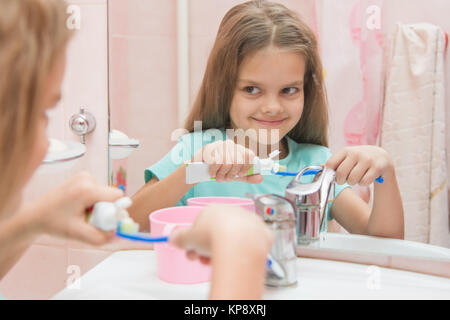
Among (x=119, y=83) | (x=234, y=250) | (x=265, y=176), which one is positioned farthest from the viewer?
(x=119, y=83)

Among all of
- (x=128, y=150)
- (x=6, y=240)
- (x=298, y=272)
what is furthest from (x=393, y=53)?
(x=6, y=240)

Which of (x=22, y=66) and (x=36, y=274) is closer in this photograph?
(x=22, y=66)

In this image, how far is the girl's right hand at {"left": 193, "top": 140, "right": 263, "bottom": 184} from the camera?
707 millimetres

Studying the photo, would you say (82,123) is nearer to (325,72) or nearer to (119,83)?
(119,83)

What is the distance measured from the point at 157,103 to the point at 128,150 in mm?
113

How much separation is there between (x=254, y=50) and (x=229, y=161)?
18 centimetres

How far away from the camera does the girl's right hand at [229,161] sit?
707 millimetres

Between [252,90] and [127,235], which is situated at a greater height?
[252,90]

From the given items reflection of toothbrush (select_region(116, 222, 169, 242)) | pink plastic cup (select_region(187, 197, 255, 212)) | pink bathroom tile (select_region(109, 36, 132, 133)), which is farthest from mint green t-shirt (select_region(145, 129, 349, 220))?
reflection of toothbrush (select_region(116, 222, 169, 242))

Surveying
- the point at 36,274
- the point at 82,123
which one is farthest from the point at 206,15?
the point at 36,274

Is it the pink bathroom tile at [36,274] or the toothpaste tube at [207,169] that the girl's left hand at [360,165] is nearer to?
the toothpaste tube at [207,169]

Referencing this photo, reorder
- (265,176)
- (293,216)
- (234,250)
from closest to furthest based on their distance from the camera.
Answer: (234,250)
(293,216)
(265,176)

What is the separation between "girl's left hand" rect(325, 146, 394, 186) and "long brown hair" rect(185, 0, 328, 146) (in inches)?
1.6

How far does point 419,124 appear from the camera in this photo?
678 mm
